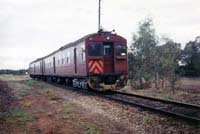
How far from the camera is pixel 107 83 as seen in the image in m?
19.2

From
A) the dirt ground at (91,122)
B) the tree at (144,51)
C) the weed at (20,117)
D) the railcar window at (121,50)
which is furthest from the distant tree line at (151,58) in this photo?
the weed at (20,117)

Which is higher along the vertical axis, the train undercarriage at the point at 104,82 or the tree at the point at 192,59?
the tree at the point at 192,59

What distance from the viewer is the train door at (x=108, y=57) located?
62.9ft

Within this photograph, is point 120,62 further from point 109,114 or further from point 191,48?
point 191,48

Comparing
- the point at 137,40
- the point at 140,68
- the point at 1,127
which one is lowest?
the point at 1,127

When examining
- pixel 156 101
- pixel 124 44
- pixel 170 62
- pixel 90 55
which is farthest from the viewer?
pixel 170 62

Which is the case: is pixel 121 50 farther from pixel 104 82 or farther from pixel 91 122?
pixel 91 122

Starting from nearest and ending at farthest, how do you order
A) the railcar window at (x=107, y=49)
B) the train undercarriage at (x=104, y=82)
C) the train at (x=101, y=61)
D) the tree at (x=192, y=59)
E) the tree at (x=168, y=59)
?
the train at (x=101, y=61) < the train undercarriage at (x=104, y=82) < the railcar window at (x=107, y=49) < the tree at (x=168, y=59) < the tree at (x=192, y=59)

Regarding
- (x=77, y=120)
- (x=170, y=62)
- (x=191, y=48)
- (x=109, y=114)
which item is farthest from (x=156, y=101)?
(x=191, y=48)

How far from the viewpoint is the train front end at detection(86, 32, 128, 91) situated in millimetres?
18516

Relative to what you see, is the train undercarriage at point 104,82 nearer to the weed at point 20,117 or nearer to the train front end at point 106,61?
the train front end at point 106,61

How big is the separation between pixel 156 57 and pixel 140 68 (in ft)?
4.43

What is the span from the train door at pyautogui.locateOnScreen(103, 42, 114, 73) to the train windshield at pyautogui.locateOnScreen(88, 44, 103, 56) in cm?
51

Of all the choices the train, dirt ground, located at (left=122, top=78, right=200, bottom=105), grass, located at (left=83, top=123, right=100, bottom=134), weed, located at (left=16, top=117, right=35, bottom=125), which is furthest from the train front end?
grass, located at (left=83, top=123, right=100, bottom=134)
